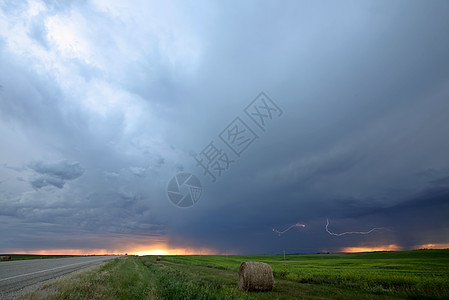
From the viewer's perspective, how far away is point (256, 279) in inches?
680

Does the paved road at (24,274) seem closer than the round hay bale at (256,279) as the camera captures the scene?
Result: Yes

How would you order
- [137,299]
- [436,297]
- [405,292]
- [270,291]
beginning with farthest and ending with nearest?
[270,291], [405,292], [436,297], [137,299]

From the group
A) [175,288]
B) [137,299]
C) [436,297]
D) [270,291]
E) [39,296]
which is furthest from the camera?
[270,291]

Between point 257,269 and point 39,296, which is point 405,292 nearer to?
point 257,269

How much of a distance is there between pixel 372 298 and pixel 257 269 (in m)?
7.07

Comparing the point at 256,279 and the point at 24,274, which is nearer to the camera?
the point at 256,279

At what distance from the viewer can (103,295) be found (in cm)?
1095

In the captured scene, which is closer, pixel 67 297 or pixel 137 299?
pixel 67 297

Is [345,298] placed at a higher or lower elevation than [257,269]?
lower

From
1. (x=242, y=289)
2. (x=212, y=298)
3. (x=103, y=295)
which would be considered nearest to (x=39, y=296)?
(x=103, y=295)

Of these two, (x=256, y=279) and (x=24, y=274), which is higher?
(x=24, y=274)

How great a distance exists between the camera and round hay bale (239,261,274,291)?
56.3 ft

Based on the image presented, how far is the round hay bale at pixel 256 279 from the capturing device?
56.3 ft

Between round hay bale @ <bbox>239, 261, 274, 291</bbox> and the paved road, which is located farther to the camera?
round hay bale @ <bbox>239, 261, 274, 291</bbox>
